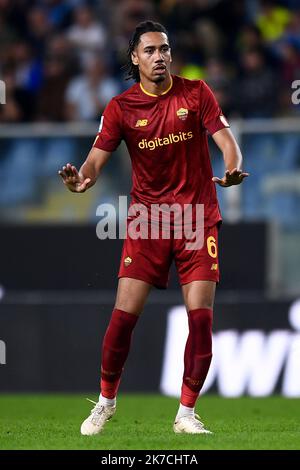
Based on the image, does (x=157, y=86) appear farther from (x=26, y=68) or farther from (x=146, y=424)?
(x=26, y=68)

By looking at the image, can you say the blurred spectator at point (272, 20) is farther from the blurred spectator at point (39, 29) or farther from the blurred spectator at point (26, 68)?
the blurred spectator at point (26, 68)

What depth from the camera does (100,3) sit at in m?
16.7

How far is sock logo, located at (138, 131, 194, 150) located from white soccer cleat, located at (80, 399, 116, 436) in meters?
1.77

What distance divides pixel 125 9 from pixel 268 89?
2600 millimetres

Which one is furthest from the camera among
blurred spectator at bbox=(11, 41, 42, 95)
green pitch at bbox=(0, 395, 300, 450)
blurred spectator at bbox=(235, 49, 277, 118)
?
blurred spectator at bbox=(11, 41, 42, 95)

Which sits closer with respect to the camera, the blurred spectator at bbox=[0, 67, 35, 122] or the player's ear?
the player's ear

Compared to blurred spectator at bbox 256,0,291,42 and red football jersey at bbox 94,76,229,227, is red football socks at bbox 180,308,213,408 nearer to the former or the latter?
red football jersey at bbox 94,76,229,227

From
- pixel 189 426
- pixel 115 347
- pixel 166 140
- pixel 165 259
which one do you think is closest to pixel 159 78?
pixel 166 140

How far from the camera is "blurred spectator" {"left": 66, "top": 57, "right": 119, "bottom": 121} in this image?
15.0 meters

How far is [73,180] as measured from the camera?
7906mm

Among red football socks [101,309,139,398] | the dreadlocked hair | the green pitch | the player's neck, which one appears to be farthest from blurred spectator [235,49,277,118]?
red football socks [101,309,139,398]

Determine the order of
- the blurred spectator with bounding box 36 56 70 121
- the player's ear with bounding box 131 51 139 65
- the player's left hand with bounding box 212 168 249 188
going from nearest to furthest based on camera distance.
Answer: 1. the player's left hand with bounding box 212 168 249 188
2. the player's ear with bounding box 131 51 139 65
3. the blurred spectator with bounding box 36 56 70 121
